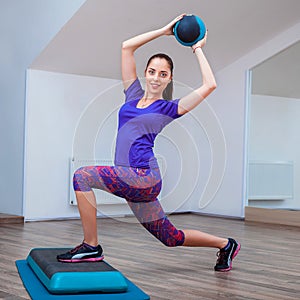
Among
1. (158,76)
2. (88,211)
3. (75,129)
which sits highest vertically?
(158,76)

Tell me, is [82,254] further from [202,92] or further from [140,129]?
[202,92]

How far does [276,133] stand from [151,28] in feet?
5.87

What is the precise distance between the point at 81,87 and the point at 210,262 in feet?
10.5

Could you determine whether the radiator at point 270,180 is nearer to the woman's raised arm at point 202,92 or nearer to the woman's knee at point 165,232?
the woman's knee at point 165,232

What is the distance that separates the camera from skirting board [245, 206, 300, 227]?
21.3ft

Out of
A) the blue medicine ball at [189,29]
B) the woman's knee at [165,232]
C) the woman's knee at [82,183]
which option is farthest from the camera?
the woman's knee at [165,232]

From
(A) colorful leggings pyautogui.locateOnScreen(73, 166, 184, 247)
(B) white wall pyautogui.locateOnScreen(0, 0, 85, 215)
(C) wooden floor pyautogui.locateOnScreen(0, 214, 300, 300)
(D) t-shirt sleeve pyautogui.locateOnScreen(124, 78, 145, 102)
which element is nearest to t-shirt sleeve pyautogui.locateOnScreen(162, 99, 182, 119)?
(D) t-shirt sleeve pyautogui.locateOnScreen(124, 78, 145, 102)

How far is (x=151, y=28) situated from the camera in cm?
607

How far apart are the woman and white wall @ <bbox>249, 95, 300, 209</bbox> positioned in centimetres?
368

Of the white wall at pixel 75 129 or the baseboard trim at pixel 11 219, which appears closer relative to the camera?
the baseboard trim at pixel 11 219

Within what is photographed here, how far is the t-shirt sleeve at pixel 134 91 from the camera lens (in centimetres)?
310

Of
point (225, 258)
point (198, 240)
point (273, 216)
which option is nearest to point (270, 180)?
point (273, 216)

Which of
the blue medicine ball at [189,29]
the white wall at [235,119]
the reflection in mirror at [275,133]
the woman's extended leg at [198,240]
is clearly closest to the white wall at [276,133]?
the reflection in mirror at [275,133]

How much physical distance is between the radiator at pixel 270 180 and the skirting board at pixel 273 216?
5.6 inches
